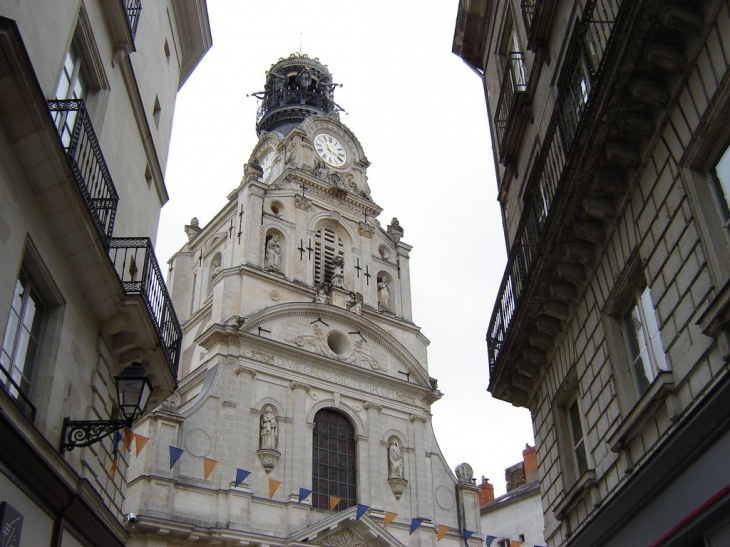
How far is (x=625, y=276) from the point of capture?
862 centimetres

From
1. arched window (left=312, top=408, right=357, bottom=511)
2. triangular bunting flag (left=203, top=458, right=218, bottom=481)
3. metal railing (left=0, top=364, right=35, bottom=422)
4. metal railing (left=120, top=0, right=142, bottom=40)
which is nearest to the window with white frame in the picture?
metal railing (left=0, top=364, right=35, bottom=422)

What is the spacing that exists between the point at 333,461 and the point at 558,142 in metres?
17.5

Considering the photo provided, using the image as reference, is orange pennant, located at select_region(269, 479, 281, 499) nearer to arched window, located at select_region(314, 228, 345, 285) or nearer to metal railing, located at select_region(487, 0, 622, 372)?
arched window, located at select_region(314, 228, 345, 285)

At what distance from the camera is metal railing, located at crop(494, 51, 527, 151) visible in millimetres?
13393

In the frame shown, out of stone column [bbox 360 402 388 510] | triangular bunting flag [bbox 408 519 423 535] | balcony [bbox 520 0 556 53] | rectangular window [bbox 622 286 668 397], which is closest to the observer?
rectangular window [bbox 622 286 668 397]

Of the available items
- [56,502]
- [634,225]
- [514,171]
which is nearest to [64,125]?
[56,502]

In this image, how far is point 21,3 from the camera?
7.89m

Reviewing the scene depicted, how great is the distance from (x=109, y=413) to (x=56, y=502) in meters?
2.79

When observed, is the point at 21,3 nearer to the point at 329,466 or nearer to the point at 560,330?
the point at 560,330

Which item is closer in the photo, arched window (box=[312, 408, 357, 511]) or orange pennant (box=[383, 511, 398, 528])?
orange pennant (box=[383, 511, 398, 528])

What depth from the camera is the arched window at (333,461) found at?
24.5 m

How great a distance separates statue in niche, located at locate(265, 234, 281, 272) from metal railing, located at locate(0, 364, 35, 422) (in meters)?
20.0

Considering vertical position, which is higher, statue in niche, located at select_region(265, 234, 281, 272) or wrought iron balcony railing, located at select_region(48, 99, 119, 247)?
statue in niche, located at select_region(265, 234, 281, 272)

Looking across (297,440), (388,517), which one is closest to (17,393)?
(388,517)
